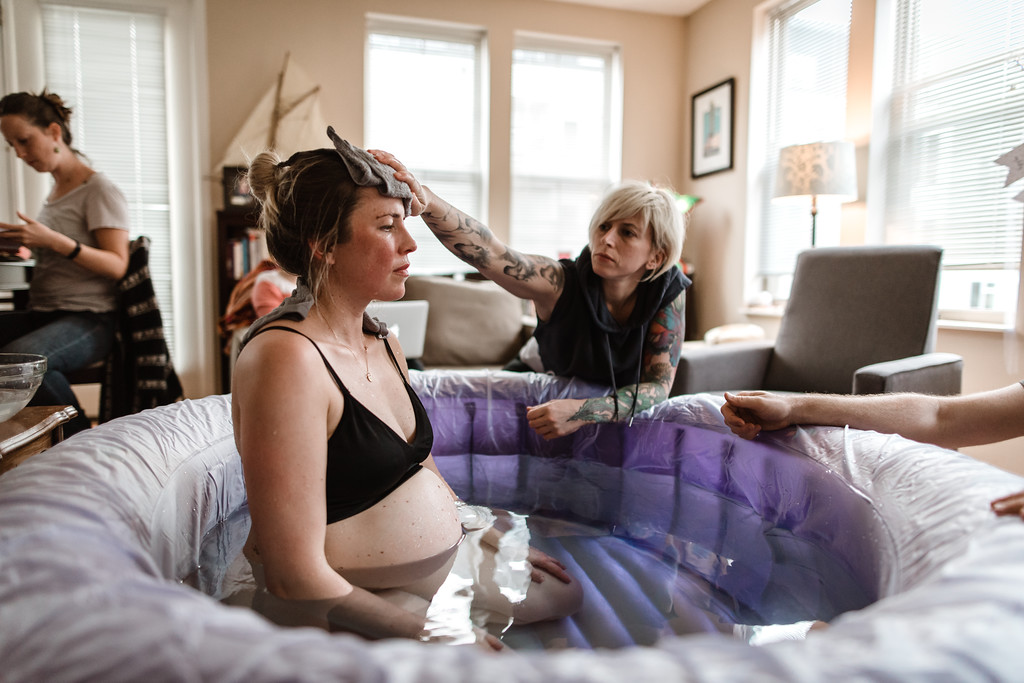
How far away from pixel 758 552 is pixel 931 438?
0.42 m

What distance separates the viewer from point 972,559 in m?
0.68

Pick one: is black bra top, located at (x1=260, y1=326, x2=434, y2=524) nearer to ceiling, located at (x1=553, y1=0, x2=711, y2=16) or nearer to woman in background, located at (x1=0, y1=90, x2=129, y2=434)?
woman in background, located at (x1=0, y1=90, x2=129, y2=434)

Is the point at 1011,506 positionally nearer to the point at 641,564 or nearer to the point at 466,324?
the point at 641,564

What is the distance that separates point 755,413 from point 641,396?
39 centimetres

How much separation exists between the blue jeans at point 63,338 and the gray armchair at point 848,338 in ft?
7.36

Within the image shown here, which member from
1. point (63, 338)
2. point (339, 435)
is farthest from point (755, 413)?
point (63, 338)

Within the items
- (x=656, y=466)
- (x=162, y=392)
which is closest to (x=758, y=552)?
(x=656, y=466)

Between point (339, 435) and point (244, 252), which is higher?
point (244, 252)

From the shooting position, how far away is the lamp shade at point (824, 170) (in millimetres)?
3205

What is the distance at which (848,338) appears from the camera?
259 centimetres

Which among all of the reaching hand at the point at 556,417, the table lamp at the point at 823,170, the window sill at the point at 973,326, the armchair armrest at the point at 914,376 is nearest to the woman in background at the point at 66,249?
the reaching hand at the point at 556,417

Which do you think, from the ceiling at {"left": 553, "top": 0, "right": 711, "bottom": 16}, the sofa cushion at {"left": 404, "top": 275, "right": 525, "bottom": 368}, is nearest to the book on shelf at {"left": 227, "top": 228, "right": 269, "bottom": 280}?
the sofa cushion at {"left": 404, "top": 275, "right": 525, "bottom": 368}

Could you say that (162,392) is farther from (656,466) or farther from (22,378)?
(656,466)

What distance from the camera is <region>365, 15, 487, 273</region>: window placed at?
4.51 m
